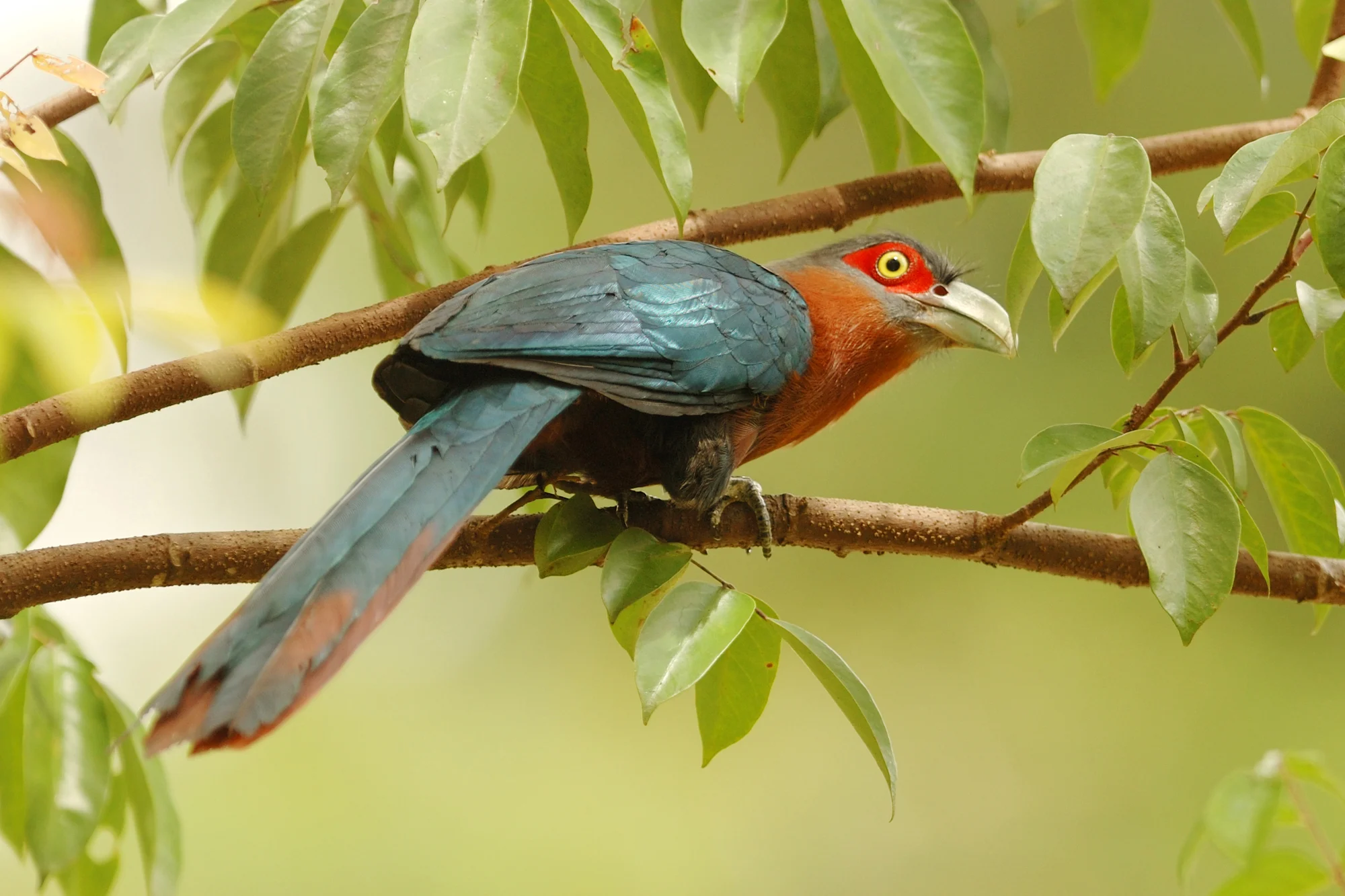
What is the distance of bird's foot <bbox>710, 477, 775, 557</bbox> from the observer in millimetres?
1575

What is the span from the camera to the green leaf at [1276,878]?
5.63ft

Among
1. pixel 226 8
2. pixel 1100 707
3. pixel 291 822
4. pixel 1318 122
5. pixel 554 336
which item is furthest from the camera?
pixel 1100 707

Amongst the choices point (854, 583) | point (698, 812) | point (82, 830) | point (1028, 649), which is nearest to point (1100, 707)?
point (1028, 649)

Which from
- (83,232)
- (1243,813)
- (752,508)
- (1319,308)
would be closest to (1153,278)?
(1319,308)

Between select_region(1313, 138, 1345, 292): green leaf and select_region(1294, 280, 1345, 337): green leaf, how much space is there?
16 centimetres

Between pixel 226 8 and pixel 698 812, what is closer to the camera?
pixel 226 8

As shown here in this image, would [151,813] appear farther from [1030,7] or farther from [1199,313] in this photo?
[1030,7]

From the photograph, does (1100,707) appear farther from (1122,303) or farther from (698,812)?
(1122,303)

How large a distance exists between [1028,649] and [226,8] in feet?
10.8

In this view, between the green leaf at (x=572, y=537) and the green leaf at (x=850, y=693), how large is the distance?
0.89ft

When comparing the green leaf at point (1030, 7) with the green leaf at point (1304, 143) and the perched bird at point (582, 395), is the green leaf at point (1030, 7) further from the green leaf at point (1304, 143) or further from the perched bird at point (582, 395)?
the green leaf at point (1304, 143)

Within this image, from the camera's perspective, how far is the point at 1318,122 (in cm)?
111

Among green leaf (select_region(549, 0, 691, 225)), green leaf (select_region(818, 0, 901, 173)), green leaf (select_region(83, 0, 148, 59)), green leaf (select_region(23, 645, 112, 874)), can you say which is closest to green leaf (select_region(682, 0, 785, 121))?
green leaf (select_region(549, 0, 691, 225))

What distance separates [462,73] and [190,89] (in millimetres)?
866
